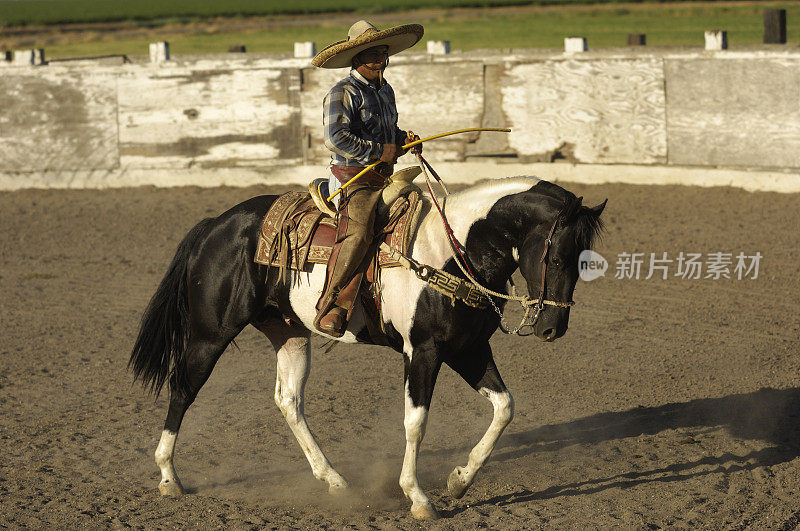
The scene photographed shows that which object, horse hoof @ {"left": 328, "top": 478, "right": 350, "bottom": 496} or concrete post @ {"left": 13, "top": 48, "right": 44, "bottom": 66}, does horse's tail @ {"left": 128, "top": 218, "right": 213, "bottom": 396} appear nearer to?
horse hoof @ {"left": 328, "top": 478, "right": 350, "bottom": 496}

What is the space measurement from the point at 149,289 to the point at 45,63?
24.7ft

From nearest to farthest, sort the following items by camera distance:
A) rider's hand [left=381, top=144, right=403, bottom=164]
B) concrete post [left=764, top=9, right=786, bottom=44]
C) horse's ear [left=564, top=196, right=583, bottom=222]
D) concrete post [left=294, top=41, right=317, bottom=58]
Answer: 1. horse's ear [left=564, top=196, right=583, bottom=222]
2. rider's hand [left=381, top=144, right=403, bottom=164]
3. concrete post [left=764, top=9, right=786, bottom=44]
4. concrete post [left=294, top=41, right=317, bottom=58]

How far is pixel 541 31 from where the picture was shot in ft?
91.2

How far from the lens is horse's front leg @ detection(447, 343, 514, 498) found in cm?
561

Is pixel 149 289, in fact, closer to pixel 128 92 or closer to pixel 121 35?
pixel 128 92

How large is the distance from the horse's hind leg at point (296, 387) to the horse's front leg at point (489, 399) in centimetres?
73

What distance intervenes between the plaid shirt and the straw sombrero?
0.13m

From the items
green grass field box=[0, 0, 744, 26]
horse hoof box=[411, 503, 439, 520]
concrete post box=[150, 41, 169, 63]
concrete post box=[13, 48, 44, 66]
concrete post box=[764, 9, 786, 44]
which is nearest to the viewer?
horse hoof box=[411, 503, 439, 520]

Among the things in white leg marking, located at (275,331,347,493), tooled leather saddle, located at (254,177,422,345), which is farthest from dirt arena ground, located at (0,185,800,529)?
tooled leather saddle, located at (254,177,422,345)

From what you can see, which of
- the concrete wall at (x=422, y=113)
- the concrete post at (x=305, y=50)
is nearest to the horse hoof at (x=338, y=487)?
the concrete wall at (x=422, y=113)

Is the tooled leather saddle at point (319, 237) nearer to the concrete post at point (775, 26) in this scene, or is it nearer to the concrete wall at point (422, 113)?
the concrete wall at point (422, 113)

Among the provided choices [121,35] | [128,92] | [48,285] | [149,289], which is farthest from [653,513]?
[121,35]

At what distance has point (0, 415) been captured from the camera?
720 centimetres

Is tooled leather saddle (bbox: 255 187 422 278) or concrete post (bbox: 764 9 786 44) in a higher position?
concrete post (bbox: 764 9 786 44)
